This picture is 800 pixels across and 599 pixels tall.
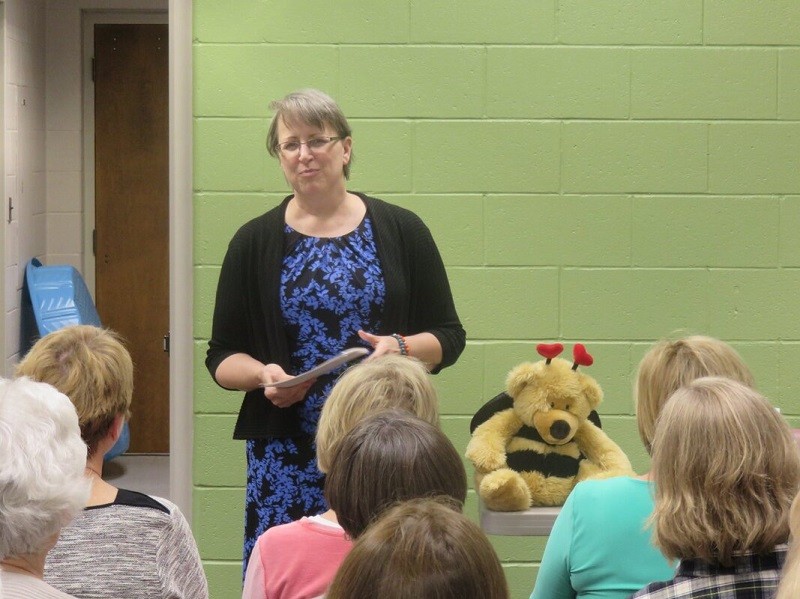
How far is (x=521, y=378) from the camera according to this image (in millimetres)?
2680

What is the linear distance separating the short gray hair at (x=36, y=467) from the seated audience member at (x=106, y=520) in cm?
29

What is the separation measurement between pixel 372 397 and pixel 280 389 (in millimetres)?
635

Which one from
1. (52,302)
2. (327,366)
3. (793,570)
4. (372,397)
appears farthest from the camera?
(52,302)

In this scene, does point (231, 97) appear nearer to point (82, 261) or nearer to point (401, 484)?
point (401, 484)

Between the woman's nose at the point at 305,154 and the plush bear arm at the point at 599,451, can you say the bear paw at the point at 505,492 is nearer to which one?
the plush bear arm at the point at 599,451

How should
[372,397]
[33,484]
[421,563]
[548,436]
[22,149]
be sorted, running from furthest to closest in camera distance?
[22,149] → [548,436] → [372,397] → [33,484] → [421,563]

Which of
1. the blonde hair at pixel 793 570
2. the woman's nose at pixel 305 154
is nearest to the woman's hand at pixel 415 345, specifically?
the woman's nose at pixel 305 154

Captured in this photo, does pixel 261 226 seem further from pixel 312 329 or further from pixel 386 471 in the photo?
pixel 386 471

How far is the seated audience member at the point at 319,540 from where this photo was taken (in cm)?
183

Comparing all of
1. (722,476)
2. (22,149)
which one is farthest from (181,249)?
(22,149)

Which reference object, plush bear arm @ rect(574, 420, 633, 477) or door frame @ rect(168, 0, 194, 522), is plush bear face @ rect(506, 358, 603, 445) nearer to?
plush bear arm @ rect(574, 420, 633, 477)

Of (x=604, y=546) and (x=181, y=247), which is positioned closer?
(x=604, y=546)

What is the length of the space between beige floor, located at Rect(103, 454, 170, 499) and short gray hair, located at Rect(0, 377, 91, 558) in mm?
3955

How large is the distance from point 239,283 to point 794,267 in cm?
171
